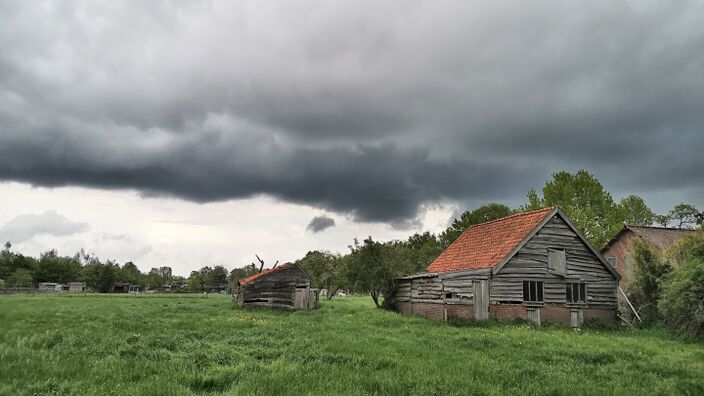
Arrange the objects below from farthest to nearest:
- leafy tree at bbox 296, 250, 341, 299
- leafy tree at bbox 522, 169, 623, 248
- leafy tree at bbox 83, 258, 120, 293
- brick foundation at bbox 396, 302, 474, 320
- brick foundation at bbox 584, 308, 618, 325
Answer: leafy tree at bbox 83, 258, 120, 293, leafy tree at bbox 296, 250, 341, 299, leafy tree at bbox 522, 169, 623, 248, brick foundation at bbox 584, 308, 618, 325, brick foundation at bbox 396, 302, 474, 320

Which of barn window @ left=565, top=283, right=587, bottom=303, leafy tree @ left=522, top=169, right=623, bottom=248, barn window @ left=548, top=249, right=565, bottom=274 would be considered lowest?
barn window @ left=565, top=283, right=587, bottom=303

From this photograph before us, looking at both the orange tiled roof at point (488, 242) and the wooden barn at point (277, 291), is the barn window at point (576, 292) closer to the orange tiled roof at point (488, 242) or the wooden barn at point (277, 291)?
the orange tiled roof at point (488, 242)

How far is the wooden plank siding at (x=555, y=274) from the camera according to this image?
3173 centimetres

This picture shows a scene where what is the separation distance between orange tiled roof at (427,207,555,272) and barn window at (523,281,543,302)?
2.81 metres

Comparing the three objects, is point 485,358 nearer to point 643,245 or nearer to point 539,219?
point 539,219

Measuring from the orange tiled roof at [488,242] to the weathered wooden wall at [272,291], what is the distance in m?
13.3

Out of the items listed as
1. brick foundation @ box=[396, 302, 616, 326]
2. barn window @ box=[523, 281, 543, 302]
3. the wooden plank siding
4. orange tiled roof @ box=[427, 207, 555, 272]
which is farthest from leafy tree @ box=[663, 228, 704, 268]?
barn window @ box=[523, 281, 543, 302]

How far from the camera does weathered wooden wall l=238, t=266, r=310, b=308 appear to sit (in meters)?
45.2

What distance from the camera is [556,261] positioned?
33.3 m

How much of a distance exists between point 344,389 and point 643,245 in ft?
95.7

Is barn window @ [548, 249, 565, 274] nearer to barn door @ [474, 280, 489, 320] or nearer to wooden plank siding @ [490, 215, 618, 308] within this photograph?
wooden plank siding @ [490, 215, 618, 308]

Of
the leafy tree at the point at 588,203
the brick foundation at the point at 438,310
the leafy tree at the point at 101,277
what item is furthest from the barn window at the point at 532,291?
the leafy tree at the point at 101,277

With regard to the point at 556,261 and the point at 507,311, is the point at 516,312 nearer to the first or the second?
the point at 507,311

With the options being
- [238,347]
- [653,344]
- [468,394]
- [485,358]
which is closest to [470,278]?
[653,344]
